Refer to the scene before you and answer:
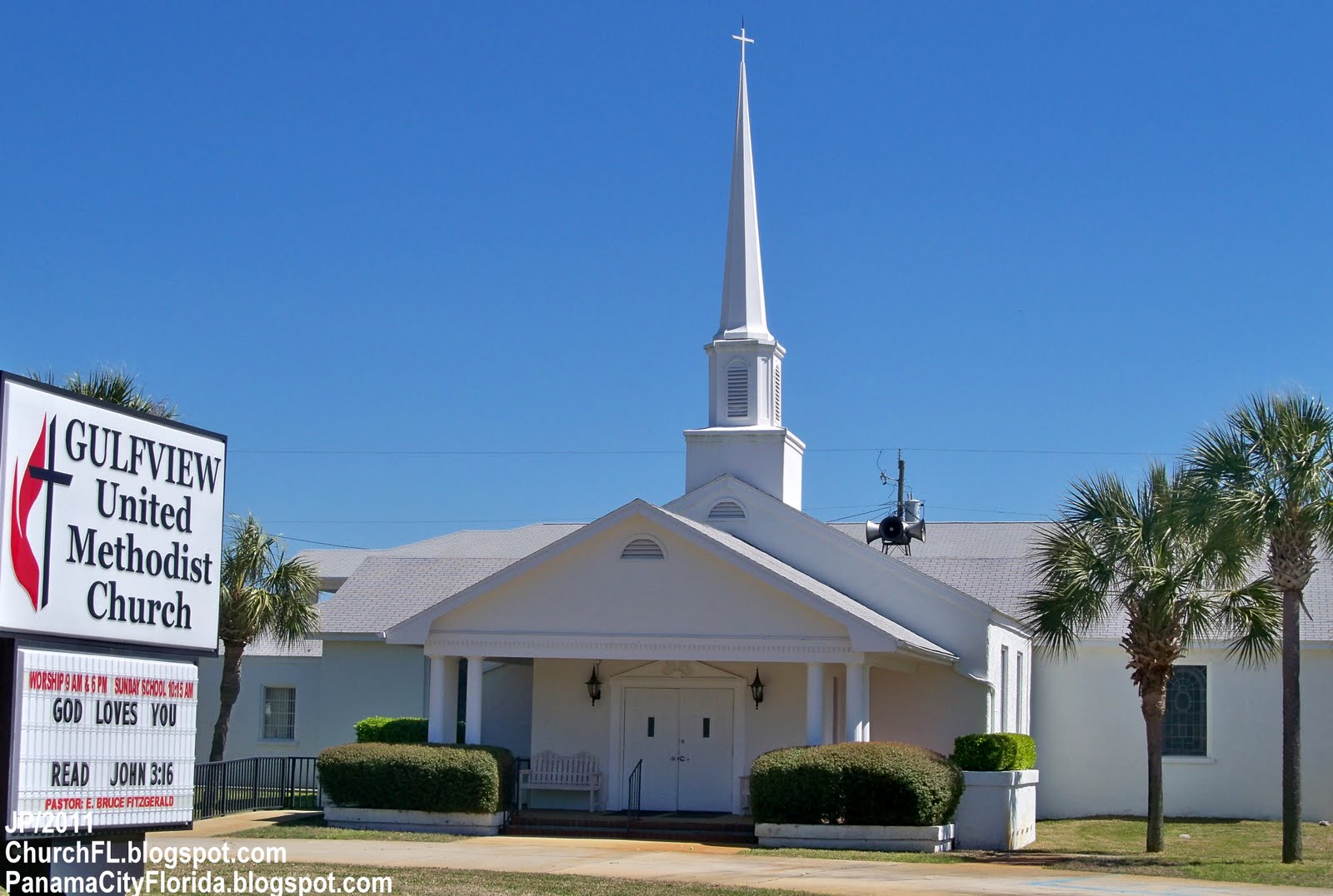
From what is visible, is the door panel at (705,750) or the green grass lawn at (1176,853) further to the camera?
the door panel at (705,750)

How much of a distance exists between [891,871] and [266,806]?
14428 millimetres

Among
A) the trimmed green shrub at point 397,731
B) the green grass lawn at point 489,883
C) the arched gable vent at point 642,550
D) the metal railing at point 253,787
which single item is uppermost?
the arched gable vent at point 642,550

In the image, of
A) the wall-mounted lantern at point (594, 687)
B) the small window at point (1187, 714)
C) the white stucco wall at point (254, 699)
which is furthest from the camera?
the white stucco wall at point (254, 699)

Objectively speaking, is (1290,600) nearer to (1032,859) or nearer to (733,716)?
(1032,859)

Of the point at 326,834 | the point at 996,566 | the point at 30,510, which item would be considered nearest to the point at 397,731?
the point at 326,834

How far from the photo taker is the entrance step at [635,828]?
83.3ft

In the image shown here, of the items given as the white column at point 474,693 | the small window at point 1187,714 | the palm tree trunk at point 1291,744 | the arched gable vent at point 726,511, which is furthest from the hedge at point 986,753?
the white column at point 474,693

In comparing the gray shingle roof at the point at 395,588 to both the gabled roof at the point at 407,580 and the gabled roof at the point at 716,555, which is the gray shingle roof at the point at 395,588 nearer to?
the gabled roof at the point at 407,580

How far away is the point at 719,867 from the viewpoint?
822 inches

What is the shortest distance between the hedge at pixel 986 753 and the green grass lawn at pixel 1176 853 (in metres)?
1.41

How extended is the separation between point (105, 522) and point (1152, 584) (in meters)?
16.8

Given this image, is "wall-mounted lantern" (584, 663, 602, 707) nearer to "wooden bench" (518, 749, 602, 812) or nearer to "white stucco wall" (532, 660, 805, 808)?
"white stucco wall" (532, 660, 805, 808)

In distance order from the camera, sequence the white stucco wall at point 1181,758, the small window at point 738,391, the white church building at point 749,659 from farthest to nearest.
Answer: the small window at point 738,391
the white stucco wall at point 1181,758
the white church building at point 749,659

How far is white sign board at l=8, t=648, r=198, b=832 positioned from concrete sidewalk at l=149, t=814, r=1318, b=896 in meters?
7.18
